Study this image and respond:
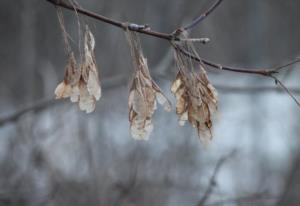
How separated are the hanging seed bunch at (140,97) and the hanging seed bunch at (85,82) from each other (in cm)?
9

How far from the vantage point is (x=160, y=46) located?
229 inches

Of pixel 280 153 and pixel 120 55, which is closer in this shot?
pixel 120 55

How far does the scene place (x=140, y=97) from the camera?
1.75 metres

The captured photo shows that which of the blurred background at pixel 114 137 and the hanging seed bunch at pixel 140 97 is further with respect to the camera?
the blurred background at pixel 114 137

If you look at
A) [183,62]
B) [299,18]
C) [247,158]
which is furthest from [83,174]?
[299,18]

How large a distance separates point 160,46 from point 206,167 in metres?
1.07

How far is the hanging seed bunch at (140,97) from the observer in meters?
1.74

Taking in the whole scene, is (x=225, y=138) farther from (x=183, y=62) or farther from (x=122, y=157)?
(x=183, y=62)

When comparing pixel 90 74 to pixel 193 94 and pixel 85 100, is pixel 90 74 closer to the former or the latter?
pixel 85 100

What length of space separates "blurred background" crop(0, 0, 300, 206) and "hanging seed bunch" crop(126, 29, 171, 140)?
215mm

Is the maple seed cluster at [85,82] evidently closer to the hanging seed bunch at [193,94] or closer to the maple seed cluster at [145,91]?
the maple seed cluster at [145,91]

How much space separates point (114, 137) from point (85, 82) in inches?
139

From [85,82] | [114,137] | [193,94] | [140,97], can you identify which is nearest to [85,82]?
[85,82]

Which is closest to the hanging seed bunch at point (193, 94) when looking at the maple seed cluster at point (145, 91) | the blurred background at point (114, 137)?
the maple seed cluster at point (145, 91)
